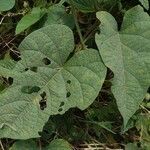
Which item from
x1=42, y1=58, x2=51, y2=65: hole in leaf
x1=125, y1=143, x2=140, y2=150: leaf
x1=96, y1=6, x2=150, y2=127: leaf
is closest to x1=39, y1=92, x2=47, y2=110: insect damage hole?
x1=42, y1=58, x2=51, y2=65: hole in leaf

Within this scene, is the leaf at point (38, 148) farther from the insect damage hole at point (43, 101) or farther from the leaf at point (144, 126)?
the leaf at point (144, 126)

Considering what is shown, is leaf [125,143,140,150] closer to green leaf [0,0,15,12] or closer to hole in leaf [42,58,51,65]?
hole in leaf [42,58,51,65]

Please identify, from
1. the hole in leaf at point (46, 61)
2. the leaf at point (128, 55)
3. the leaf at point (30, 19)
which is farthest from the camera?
the leaf at point (30, 19)

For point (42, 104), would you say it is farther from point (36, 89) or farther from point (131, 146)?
point (131, 146)

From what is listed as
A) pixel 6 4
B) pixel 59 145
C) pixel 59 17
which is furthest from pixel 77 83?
pixel 6 4

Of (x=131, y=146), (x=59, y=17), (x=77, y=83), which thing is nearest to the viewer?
(x=77, y=83)

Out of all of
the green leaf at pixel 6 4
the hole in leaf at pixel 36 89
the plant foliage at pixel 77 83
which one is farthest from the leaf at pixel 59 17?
the hole in leaf at pixel 36 89
